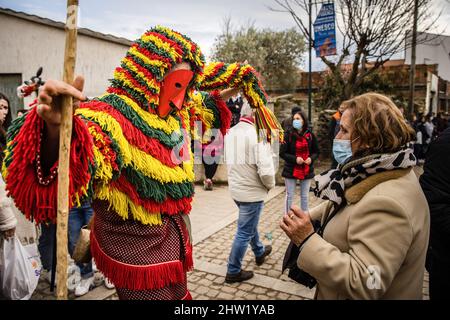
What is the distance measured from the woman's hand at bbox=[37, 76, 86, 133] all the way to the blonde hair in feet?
4.21

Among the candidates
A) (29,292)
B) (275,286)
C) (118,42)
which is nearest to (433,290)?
(275,286)

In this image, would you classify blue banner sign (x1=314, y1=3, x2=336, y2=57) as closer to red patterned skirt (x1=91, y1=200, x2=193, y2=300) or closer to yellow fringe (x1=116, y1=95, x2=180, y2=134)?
yellow fringe (x1=116, y1=95, x2=180, y2=134)

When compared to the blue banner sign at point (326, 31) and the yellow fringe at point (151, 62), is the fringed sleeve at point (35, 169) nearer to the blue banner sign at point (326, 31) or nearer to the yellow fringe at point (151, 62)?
the yellow fringe at point (151, 62)

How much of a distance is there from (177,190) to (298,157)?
3463 mm

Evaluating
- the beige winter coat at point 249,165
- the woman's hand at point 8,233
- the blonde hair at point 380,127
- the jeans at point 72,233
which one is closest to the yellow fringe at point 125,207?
the blonde hair at point 380,127

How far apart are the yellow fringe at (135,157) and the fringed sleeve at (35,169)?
22 centimetres

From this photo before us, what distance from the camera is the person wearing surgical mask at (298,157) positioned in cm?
496

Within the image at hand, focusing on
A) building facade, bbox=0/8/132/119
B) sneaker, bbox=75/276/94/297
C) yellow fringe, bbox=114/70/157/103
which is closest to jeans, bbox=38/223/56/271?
sneaker, bbox=75/276/94/297

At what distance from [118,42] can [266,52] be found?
54.7 feet

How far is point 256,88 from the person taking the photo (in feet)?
8.25

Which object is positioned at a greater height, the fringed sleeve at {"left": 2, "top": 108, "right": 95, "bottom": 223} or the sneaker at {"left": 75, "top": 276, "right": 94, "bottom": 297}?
the fringed sleeve at {"left": 2, "top": 108, "right": 95, "bottom": 223}

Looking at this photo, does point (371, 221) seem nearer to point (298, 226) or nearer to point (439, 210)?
point (298, 226)

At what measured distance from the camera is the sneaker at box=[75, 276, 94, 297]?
125 inches

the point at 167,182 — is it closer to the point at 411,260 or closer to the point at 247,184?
the point at 411,260
